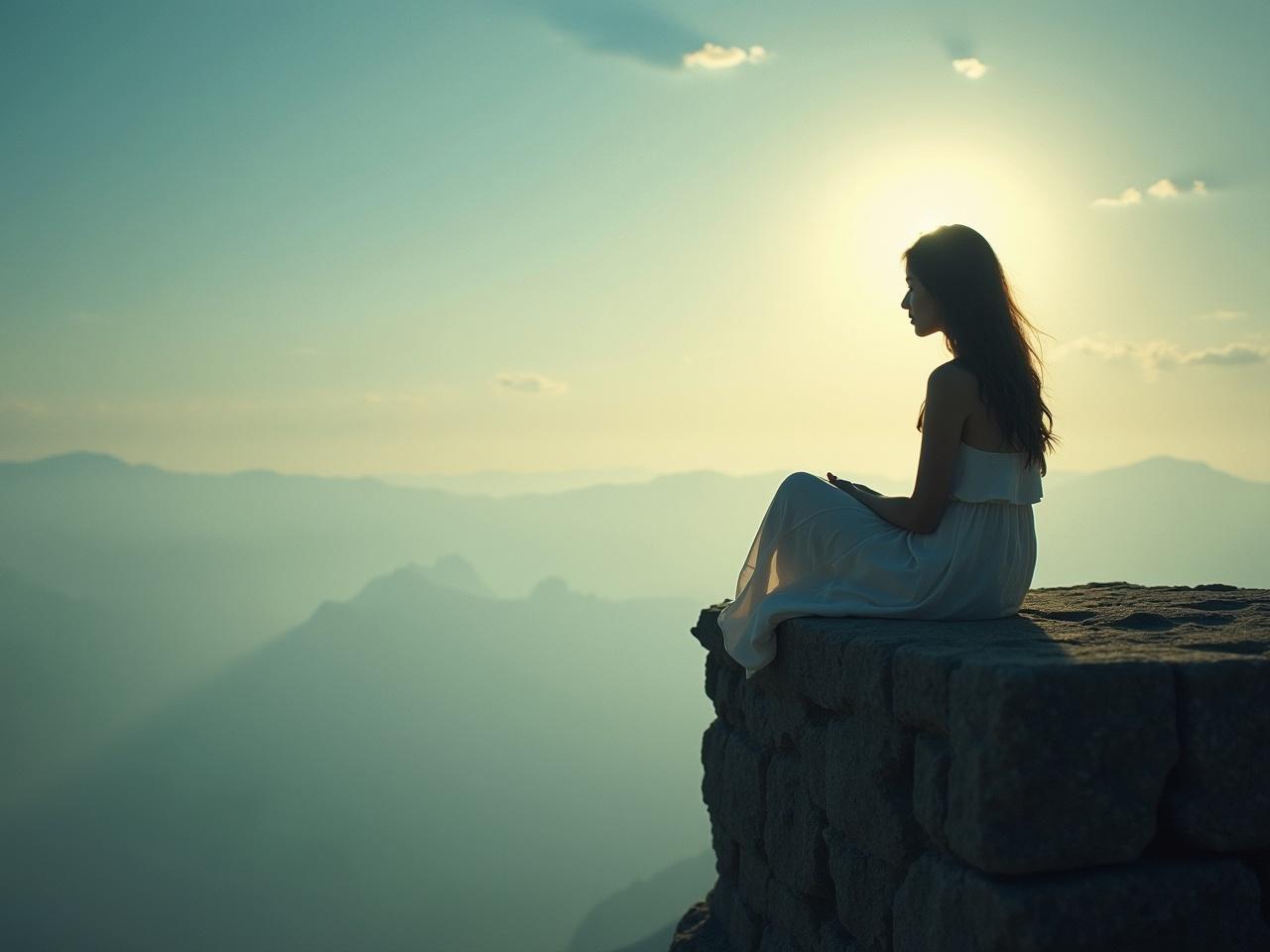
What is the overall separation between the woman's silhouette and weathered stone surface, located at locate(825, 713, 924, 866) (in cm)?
65

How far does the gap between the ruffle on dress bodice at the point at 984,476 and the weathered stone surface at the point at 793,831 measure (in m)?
1.38

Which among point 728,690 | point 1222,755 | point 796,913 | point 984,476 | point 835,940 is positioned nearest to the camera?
point 1222,755

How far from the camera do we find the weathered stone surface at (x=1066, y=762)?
2162 millimetres

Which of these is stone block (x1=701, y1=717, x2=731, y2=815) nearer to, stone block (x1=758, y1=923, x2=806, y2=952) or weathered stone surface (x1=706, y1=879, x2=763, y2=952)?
weathered stone surface (x1=706, y1=879, x2=763, y2=952)

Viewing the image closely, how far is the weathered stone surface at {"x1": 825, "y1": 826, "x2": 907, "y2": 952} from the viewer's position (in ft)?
9.78

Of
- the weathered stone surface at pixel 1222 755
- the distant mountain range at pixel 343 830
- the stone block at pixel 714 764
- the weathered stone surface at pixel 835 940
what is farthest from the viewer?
the distant mountain range at pixel 343 830

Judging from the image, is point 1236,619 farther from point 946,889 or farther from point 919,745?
point 946,889

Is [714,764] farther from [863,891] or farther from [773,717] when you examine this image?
[863,891]

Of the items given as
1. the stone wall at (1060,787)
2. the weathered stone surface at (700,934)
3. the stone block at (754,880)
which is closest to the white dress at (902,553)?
the stone wall at (1060,787)

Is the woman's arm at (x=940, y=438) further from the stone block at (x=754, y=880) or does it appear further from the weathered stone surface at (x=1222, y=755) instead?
the stone block at (x=754, y=880)

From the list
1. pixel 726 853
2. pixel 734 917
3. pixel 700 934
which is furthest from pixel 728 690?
pixel 700 934

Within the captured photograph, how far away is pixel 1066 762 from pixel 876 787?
848 millimetres

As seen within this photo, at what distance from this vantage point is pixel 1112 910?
2164 mm

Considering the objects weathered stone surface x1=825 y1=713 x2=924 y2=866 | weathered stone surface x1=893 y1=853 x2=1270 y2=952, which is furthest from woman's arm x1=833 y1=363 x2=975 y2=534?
weathered stone surface x1=893 y1=853 x2=1270 y2=952
